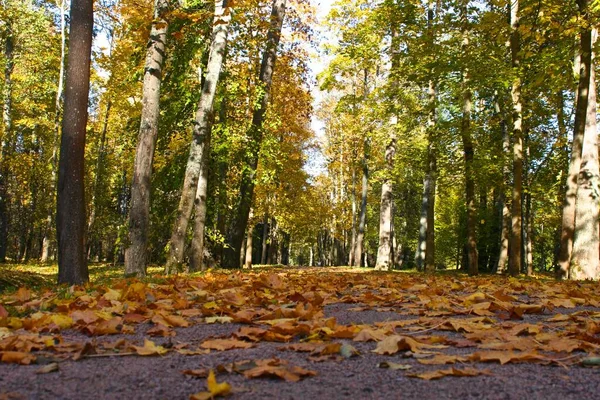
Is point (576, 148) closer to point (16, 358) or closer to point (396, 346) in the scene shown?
point (396, 346)

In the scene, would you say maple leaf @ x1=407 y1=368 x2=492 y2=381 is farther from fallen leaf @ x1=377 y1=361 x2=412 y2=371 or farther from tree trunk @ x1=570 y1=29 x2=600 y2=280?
tree trunk @ x1=570 y1=29 x2=600 y2=280

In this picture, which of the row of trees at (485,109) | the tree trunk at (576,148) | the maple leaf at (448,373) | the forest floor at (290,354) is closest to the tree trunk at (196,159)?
the row of trees at (485,109)

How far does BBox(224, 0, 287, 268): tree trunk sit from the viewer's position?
47.2ft

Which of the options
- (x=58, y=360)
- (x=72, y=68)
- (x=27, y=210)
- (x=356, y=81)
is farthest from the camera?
(x=27, y=210)

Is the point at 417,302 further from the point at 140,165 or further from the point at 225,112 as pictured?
the point at 225,112

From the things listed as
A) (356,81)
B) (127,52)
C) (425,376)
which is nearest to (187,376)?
(425,376)

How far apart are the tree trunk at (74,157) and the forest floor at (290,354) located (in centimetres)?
232

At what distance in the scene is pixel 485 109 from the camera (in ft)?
59.9

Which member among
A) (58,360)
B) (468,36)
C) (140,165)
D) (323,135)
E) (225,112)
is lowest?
(58,360)

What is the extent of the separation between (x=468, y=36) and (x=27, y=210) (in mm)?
32810

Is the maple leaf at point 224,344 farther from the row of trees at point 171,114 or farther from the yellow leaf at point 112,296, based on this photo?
the row of trees at point 171,114

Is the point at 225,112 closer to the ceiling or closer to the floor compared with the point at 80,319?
closer to the ceiling

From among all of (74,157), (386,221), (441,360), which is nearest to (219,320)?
(441,360)

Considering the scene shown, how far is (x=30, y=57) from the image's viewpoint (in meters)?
24.7
